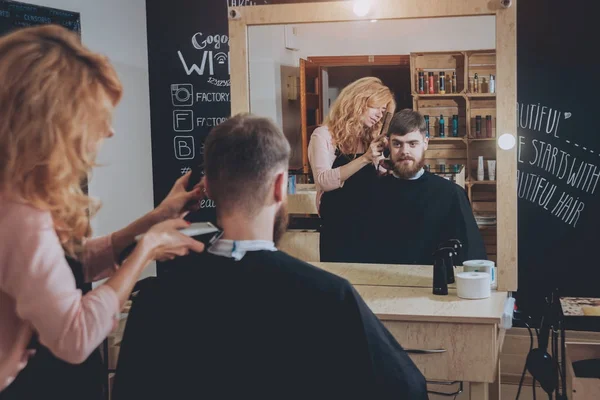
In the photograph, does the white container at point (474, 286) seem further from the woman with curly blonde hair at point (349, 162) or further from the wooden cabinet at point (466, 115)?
the woman with curly blonde hair at point (349, 162)

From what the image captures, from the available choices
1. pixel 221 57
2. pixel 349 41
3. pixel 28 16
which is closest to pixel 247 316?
pixel 349 41

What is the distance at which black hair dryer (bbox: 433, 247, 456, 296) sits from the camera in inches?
101

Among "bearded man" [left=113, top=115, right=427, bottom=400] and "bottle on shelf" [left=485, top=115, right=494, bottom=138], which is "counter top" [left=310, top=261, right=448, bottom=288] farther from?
"bearded man" [left=113, top=115, right=427, bottom=400]

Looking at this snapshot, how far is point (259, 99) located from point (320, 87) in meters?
0.31

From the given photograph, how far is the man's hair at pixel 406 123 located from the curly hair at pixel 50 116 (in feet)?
4.32

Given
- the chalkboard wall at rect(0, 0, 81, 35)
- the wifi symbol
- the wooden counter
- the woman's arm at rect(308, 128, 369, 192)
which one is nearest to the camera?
the wooden counter

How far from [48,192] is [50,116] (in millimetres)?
149

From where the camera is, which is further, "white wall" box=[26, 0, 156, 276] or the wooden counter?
"white wall" box=[26, 0, 156, 276]

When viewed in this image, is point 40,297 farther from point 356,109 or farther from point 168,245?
point 356,109

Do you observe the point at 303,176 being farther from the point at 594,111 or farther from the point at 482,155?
the point at 594,111

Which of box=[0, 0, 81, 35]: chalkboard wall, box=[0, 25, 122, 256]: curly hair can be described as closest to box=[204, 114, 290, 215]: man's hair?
box=[0, 25, 122, 256]: curly hair

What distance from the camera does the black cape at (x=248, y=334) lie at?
1449mm

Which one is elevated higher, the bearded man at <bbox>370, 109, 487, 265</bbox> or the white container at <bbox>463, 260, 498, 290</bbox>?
the bearded man at <bbox>370, 109, 487, 265</bbox>

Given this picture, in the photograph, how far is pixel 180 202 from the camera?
1.89 meters
